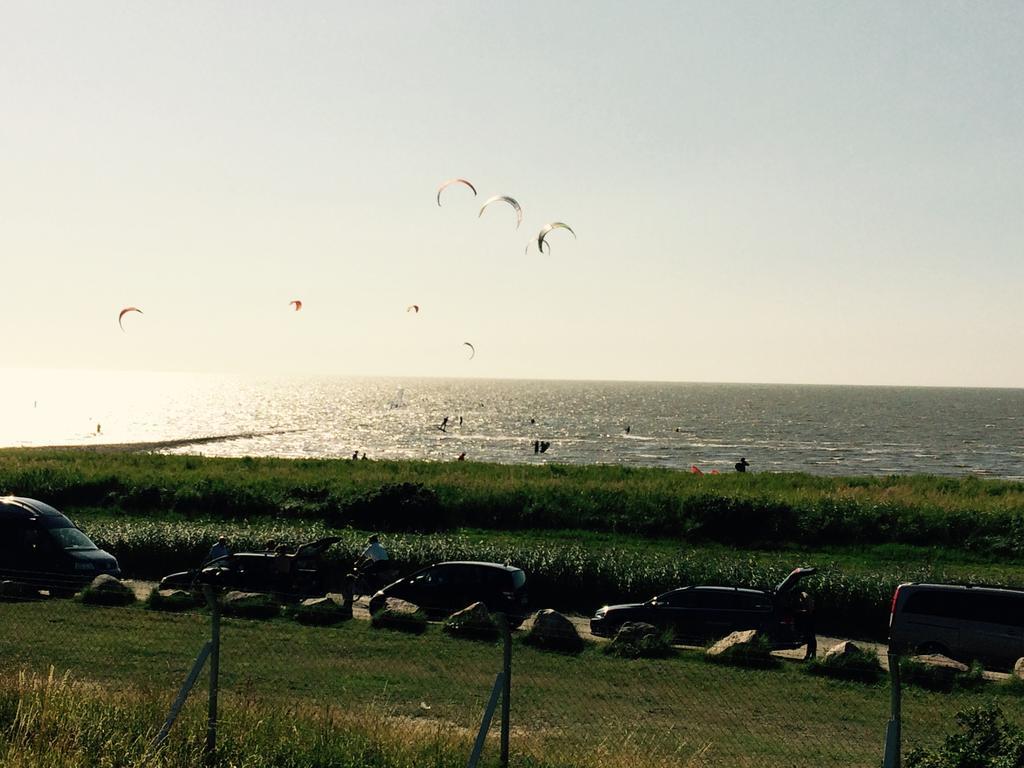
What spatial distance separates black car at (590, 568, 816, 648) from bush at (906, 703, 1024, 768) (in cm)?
1016

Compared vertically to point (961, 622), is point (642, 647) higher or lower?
lower

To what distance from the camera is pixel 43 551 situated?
2520 centimetres

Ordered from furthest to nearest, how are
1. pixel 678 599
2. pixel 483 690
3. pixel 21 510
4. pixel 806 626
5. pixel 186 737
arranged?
pixel 21 510
pixel 678 599
pixel 806 626
pixel 483 690
pixel 186 737

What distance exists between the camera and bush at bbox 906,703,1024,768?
9.90 m

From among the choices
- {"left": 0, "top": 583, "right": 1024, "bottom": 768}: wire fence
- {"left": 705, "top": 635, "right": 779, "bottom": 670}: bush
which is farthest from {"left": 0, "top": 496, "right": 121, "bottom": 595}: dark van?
{"left": 705, "top": 635, "right": 779, "bottom": 670}: bush

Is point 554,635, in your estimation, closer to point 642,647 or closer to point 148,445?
point 642,647

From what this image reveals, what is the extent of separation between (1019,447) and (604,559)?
12299cm

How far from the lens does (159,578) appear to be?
29812mm

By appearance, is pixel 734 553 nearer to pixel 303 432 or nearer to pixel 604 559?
pixel 604 559

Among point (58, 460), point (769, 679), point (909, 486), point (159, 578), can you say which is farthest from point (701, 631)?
point (58, 460)

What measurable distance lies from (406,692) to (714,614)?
26.4ft

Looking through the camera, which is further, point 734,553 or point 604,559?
point 734,553

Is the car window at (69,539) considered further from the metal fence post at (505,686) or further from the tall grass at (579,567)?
the metal fence post at (505,686)

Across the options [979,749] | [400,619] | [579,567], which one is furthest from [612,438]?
[979,749]
